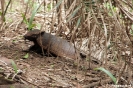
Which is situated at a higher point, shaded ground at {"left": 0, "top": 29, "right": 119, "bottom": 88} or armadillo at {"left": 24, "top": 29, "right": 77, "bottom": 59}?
armadillo at {"left": 24, "top": 29, "right": 77, "bottom": 59}

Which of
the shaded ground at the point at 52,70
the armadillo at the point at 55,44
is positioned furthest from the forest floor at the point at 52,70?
the armadillo at the point at 55,44

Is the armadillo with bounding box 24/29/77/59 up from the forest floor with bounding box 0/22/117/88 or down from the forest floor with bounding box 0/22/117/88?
up

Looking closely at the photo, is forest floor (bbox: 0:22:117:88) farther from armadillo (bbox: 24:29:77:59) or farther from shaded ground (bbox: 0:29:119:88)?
armadillo (bbox: 24:29:77:59)

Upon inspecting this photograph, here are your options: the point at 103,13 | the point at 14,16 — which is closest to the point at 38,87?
the point at 103,13

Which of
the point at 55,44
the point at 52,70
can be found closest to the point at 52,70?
the point at 52,70

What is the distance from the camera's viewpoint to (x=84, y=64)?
3525 millimetres

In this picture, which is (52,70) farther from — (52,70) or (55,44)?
(55,44)

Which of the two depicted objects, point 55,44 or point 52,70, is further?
point 55,44

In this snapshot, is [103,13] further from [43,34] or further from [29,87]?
[43,34]

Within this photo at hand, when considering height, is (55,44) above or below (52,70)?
above

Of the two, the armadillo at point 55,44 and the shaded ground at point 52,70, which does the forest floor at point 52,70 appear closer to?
the shaded ground at point 52,70

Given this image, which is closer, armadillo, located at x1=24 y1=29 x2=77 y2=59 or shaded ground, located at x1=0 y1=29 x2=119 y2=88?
shaded ground, located at x1=0 y1=29 x2=119 y2=88

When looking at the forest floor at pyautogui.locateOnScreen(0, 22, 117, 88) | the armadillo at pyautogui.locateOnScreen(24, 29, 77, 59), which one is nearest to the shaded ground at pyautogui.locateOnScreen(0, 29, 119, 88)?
the forest floor at pyautogui.locateOnScreen(0, 22, 117, 88)

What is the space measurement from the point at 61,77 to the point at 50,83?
216 mm
